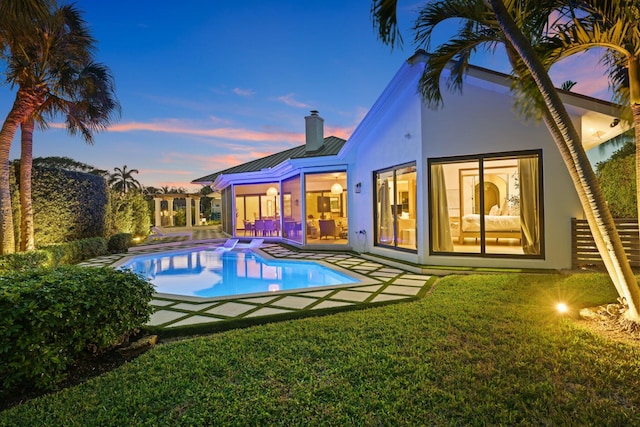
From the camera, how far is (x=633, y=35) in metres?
3.80

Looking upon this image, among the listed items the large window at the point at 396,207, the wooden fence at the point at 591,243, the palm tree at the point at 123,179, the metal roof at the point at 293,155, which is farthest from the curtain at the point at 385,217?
the palm tree at the point at 123,179

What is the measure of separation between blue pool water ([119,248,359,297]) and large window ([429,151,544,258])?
305 cm

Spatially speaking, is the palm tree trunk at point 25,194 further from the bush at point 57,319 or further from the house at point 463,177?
the house at point 463,177

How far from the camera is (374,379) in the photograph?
286 centimetres

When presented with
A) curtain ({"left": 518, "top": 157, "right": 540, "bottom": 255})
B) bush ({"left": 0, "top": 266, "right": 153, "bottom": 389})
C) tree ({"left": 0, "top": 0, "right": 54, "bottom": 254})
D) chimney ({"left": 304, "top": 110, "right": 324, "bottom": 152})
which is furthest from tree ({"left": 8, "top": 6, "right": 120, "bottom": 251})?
curtain ({"left": 518, "top": 157, "right": 540, "bottom": 255})

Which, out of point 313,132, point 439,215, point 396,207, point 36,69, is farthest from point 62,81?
point 439,215

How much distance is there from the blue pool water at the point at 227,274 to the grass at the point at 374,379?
10.1 feet

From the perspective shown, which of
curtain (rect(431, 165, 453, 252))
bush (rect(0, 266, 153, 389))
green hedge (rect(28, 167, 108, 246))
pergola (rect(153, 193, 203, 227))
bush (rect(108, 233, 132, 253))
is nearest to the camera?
bush (rect(0, 266, 153, 389))

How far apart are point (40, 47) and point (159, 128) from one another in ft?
43.8

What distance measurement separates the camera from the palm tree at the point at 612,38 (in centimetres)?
373

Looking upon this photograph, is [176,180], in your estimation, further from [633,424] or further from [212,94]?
[633,424]

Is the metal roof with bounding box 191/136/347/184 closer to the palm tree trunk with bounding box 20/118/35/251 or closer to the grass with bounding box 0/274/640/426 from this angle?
the palm tree trunk with bounding box 20/118/35/251

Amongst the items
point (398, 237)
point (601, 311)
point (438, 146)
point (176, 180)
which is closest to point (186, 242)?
point (398, 237)

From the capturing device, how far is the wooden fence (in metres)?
6.77
